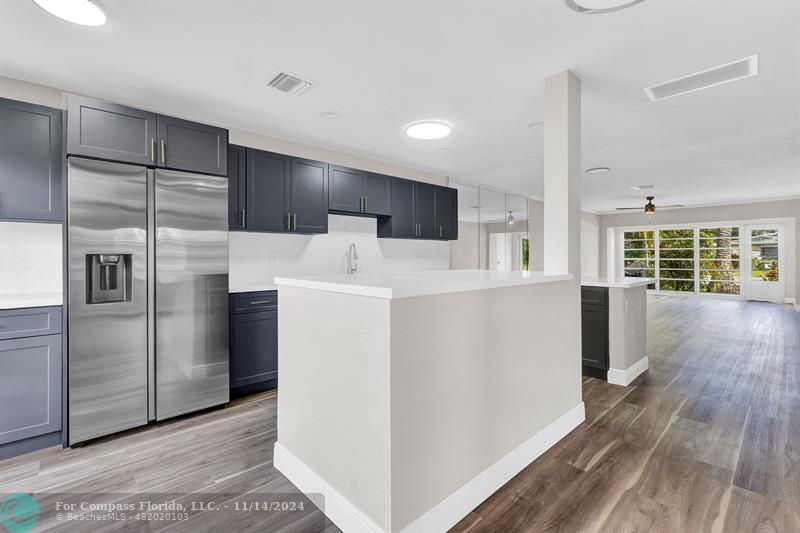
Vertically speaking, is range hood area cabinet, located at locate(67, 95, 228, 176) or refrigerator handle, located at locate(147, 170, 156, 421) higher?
range hood area cabinet, located at locate(67, 95, 228, 176)

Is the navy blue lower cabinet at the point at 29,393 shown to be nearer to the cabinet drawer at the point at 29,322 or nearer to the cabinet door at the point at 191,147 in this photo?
the cabinet drawer at the point at 29,322

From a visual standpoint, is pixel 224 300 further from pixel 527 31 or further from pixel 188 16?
pixel 527 31

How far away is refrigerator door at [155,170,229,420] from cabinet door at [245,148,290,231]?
409mm

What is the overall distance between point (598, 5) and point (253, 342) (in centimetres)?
332

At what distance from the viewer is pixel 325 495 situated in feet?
Result: 5.80

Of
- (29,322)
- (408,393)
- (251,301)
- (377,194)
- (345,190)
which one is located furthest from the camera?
(377,194)

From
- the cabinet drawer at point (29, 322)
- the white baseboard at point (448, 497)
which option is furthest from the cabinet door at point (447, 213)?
the cabinet drawer at point (29, 322)

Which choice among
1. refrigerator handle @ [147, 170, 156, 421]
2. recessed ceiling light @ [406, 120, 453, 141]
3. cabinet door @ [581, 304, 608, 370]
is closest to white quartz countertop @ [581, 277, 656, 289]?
cabinet door @ [581, 304, 608, 370]

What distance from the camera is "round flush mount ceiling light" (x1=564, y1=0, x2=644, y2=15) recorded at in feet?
5.86

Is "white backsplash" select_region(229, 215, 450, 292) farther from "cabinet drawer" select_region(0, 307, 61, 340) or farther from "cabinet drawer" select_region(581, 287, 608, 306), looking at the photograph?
"cabinet drawer" select_region(581, 287, 608, 306)

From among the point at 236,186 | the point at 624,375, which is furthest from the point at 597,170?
the point at 236,186

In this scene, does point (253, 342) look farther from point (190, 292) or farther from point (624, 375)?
point (624, 375)

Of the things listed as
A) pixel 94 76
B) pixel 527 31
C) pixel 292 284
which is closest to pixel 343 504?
pixel 292 284

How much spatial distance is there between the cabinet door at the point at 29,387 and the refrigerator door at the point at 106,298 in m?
0.12
